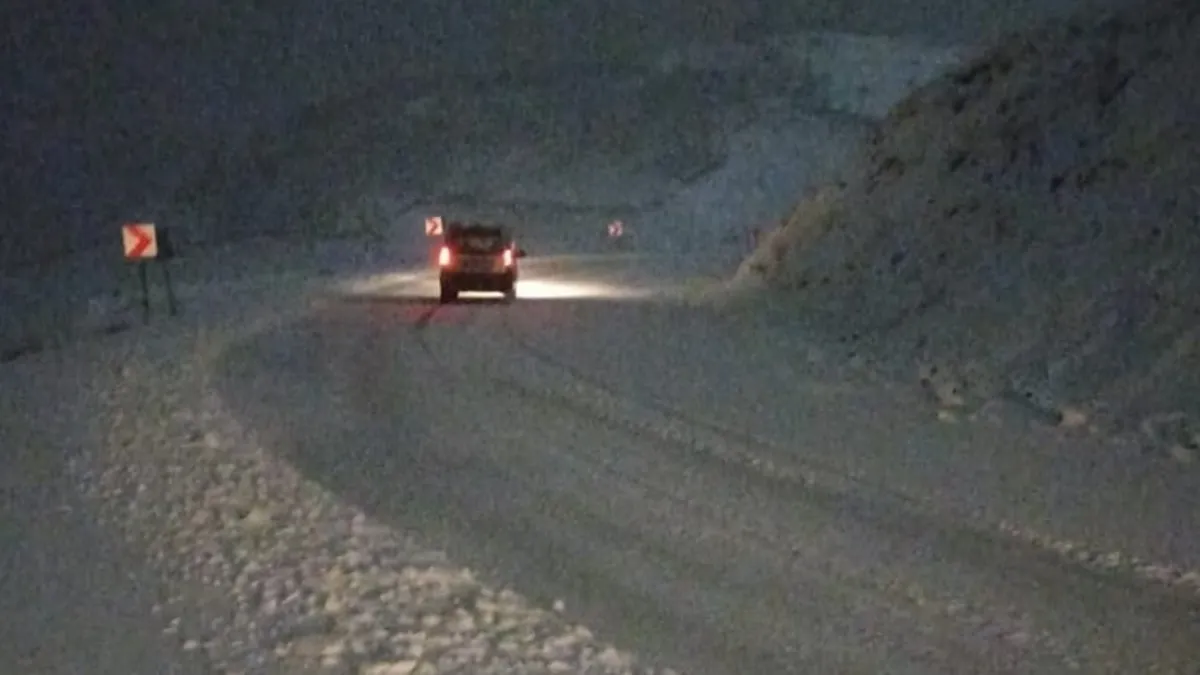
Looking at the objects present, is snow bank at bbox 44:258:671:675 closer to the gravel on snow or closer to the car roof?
the gravel on snow

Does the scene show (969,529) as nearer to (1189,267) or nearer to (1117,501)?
(1117,501)

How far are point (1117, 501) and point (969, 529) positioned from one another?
6.19 feet

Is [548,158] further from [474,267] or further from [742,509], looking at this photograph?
[742,509]

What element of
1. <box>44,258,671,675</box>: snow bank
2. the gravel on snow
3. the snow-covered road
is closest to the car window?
the snow-covered road

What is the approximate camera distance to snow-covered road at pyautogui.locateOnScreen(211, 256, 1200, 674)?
26.5 ft

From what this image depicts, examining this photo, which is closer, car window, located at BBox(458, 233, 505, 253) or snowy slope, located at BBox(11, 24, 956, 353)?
car window, located at BBox(458, 233, 505, 253)

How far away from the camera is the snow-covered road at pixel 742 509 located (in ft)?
26.5

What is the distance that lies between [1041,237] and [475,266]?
1813cm

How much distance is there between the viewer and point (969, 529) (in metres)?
10.7

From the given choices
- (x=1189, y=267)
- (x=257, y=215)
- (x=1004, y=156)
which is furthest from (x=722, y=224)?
(x=1189, y=267)

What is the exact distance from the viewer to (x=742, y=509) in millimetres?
11258

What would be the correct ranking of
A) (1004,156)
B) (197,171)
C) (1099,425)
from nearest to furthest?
(1099,425)
(1004,156)
(197,171)

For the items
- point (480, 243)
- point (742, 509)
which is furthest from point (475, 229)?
point (742, 509)

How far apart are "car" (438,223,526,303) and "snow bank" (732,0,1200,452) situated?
8118 mm
